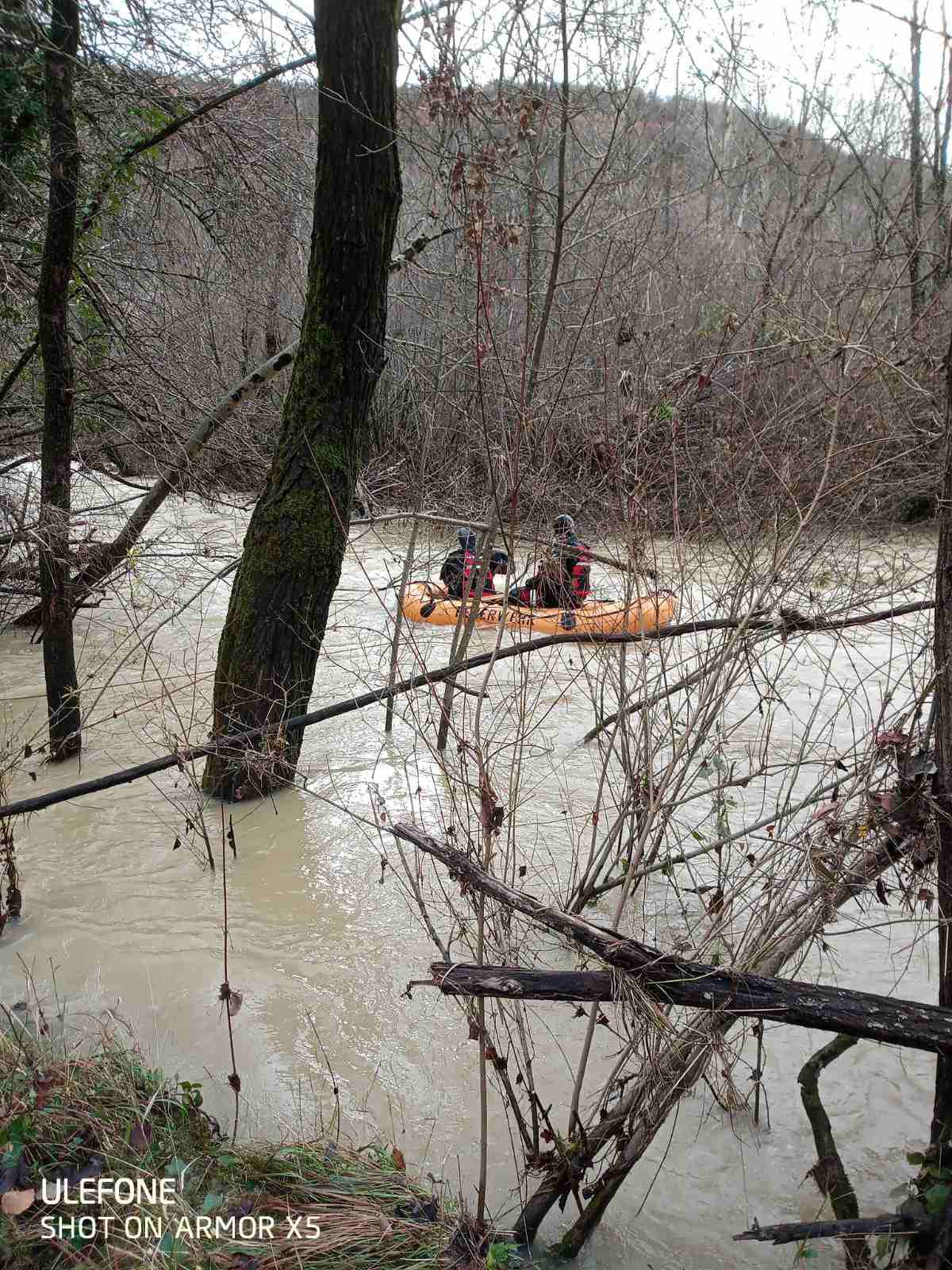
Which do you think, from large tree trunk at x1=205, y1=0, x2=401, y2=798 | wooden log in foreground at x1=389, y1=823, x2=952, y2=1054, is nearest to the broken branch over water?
large tree trunk at x1=205, y1=0, x2=401, y2=798

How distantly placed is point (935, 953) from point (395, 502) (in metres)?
5.93

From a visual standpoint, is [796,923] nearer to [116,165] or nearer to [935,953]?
[935,953]

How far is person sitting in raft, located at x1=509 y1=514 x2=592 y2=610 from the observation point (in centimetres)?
525

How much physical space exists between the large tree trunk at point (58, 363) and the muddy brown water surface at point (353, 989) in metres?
0.73

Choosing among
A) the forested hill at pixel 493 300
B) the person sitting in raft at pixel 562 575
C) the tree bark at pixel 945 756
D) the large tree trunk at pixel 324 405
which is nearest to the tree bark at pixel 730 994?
the tree bark at pixel 945 756

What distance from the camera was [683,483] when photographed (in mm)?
4828

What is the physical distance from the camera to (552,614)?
521 cm

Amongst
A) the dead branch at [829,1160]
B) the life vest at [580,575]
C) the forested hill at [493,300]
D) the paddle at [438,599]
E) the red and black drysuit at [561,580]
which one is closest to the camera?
the dead branch at [829,1160]

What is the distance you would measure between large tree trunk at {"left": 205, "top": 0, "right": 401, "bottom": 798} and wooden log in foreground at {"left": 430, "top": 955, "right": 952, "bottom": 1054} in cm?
327

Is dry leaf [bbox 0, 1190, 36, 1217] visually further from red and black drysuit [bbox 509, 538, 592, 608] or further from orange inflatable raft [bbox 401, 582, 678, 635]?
red and black drysuit [bbox 509, 538, 592, 608]

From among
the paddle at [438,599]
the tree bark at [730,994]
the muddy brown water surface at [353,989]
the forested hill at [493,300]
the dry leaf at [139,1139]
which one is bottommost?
the muddy brown water surface at [353,989]

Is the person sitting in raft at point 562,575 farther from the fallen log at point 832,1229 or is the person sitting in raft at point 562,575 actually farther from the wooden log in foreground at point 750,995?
the fallen log at point 832,1229

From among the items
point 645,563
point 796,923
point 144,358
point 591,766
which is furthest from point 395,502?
point 796,923

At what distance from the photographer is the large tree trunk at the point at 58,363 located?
210 inches
